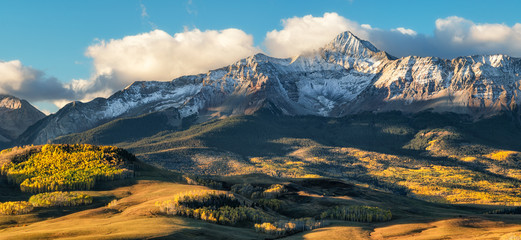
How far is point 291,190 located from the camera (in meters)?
196

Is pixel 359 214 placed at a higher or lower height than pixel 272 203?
lower

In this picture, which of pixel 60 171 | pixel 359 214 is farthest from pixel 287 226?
pixel 60 171

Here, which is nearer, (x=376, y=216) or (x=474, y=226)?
(x=474, y=226)

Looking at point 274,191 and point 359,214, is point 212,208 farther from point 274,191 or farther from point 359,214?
point 274,191

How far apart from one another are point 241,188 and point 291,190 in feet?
58.2

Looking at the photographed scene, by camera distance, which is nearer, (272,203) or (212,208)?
(212,208)

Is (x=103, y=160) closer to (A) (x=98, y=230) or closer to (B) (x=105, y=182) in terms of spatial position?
(B) (x=105, y=182)

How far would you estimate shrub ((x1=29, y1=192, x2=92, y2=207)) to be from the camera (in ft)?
440

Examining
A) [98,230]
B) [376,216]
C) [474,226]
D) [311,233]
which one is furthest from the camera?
[376,216]

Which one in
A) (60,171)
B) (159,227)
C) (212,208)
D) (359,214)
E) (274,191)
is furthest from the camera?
(274,191)

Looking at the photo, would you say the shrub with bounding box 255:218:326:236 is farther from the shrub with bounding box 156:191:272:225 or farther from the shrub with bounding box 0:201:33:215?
the shrub with bounding box 0:201:33:215

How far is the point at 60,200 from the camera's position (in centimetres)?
13650

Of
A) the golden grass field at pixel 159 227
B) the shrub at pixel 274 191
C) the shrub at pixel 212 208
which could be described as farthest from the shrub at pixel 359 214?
the shrub at pixel 274 191


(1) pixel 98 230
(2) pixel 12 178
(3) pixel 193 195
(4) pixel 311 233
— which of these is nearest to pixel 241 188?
(3) pixel 193 195
